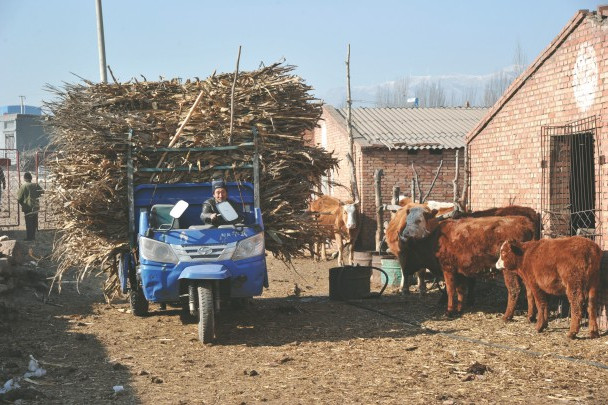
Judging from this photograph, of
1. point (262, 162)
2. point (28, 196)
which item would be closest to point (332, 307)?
point (262, 162)

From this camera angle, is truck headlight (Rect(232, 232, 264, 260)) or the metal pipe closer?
the metal pipe

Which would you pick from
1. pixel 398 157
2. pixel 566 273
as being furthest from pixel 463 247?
pixel 398 157

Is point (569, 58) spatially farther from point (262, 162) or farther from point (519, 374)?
point (519, 374)

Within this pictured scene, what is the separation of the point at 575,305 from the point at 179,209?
5.38 meters

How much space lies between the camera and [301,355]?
915 cm

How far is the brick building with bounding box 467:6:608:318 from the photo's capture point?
10.8 metres

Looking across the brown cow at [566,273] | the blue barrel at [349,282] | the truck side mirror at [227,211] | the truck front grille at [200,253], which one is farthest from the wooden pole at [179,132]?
the brown cow at [566,273]

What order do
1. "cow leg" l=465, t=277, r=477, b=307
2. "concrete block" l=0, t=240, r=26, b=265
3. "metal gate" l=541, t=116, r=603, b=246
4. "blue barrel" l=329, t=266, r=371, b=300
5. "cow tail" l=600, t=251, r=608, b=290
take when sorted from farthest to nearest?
"concrete block" l=0, t=240, r=26, b=265 → "blue barrel" l=329, t=266, r=371, b=300 → "cow leg" l=465, t=277, r=477, b=307 → "metal gate" l=541, t=116, r=603, b=246 → "cow tail" l=600, t=251, r=608, b=290

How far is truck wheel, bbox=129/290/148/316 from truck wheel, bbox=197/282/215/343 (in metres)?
2.25

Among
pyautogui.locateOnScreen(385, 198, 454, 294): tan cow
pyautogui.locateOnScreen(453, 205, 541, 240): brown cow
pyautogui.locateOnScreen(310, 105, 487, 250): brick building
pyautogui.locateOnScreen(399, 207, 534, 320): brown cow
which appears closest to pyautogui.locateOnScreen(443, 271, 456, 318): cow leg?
pyautogui.locateOnScreen(399, 207, 534, 320): brown cow

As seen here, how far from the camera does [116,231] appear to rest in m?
11.4

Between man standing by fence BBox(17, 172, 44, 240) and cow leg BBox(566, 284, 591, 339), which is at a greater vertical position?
man standing by fence BBox(17, 172, 44, 240)

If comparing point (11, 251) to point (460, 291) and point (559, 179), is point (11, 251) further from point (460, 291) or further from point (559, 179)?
point (559, 179)

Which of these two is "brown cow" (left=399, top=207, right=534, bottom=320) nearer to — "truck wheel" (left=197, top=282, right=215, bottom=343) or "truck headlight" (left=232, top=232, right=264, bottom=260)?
"truck headlight" (left=232, top=232, right=264, bottom=260)
